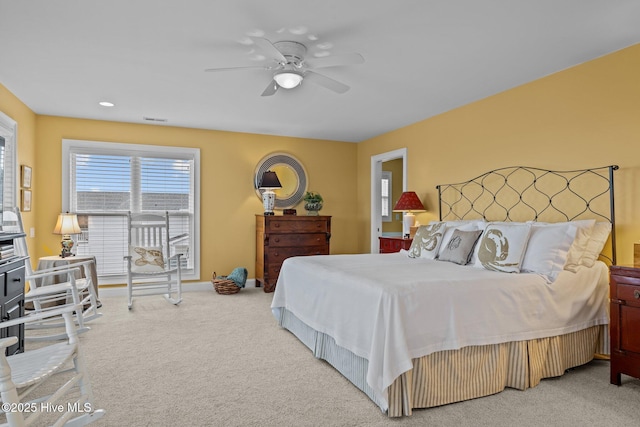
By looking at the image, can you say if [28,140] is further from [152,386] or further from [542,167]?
[542,167]

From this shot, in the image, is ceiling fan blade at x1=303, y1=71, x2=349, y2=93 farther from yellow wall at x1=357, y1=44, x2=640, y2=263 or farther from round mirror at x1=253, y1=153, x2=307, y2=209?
round mirror at x1=253, y1=153, x2=307, y2=209

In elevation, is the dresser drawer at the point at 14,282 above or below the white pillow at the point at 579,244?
below

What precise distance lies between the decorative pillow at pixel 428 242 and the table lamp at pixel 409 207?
0.94 meters

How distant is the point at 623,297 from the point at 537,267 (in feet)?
1.68

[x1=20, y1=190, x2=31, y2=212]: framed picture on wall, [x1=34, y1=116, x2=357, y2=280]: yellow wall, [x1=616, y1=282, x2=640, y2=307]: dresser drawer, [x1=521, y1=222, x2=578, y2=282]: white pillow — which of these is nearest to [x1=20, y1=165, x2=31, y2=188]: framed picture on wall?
[x1=20, y1=190, x2=31, y2=212]: framed picture on wall

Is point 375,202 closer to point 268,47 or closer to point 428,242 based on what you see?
point 428,242

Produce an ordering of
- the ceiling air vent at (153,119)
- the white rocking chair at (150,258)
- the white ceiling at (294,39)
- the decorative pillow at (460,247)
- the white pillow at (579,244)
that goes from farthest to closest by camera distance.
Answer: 1. the ceiling air vent at (153,119)
2. the white rocking chair at (150,258)
3. the decorative pillow at (460,247)
4. the white pillow at (579,244)
5. the white ceiling at (294,39)

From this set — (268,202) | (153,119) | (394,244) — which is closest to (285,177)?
(268,202)

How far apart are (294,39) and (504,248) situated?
2151mm

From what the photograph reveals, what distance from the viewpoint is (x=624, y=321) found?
2.57m

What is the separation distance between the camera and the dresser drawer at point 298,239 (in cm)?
573

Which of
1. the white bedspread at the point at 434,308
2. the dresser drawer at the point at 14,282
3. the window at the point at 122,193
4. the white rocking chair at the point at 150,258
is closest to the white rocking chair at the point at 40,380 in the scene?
the dresser drawer at the point at 14,282

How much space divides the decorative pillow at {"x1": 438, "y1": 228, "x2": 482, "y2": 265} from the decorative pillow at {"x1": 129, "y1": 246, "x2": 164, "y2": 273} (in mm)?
3313

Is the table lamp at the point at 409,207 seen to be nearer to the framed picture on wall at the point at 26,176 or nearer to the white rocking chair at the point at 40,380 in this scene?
the white rocking chair at the point at 40,380
